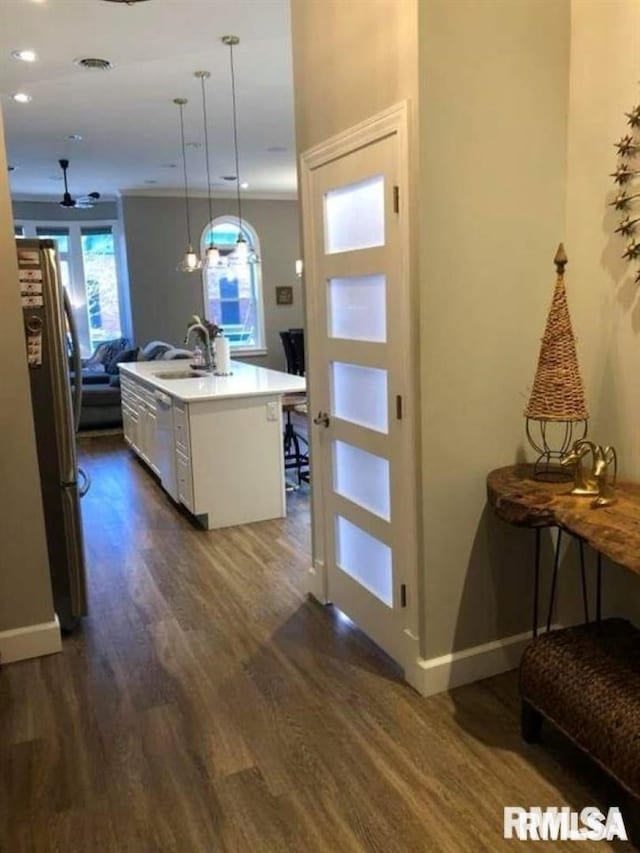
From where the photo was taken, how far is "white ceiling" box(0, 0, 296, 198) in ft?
11.8

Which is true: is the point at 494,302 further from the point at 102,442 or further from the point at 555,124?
the point at 102,442

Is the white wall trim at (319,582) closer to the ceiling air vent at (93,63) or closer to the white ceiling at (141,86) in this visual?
the white ceiling at (141,86)

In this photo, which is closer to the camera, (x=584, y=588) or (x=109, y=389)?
(x=584, y=588)

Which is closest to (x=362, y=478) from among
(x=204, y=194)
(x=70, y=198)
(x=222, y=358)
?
(x=222, y=358)

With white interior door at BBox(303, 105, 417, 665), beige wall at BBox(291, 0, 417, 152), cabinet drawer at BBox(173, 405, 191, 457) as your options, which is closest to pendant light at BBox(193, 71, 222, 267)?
beige wall at BBox(291, 0, 417, 152)

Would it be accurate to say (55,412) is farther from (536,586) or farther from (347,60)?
(536,586)

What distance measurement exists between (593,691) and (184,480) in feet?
10.6

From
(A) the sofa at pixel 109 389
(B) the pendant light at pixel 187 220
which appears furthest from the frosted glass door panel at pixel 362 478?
(A) the sofa at pixel 109 389

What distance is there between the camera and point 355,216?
2756mm

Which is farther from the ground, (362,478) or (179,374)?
(179,374)

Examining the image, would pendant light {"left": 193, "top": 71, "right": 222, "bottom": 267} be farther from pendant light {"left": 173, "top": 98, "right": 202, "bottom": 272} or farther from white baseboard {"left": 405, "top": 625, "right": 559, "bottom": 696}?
white baseboard {"left": 405, "top": 625, "right": 559, "bottom": 696}

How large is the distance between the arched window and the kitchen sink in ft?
12.7

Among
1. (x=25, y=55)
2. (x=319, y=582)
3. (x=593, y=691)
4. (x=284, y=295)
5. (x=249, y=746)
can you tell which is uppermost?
(x=25, y=55)

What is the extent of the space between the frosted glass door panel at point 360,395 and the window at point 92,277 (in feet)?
25.5
